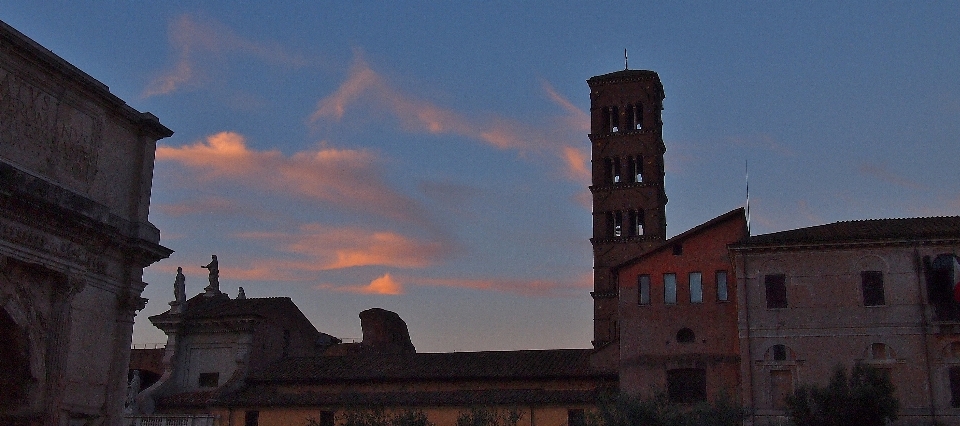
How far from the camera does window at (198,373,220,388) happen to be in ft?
144

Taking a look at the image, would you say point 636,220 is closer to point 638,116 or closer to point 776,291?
point 638,116

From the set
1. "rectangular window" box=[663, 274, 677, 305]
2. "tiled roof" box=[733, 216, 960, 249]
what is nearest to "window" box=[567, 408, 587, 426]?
"rectangular window" box=[663, 274, 677, 305]

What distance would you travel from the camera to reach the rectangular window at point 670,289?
36000mm

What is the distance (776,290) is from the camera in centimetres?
3306

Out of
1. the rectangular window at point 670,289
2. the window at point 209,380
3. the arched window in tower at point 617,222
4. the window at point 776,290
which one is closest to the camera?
the window at point 776,290

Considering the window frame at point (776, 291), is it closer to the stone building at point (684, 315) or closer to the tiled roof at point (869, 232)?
the tiled roof at point (869, 232)

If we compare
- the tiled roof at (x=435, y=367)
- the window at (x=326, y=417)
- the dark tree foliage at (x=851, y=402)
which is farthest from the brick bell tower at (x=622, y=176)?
the dark tree foliage at (x=851, y=402)

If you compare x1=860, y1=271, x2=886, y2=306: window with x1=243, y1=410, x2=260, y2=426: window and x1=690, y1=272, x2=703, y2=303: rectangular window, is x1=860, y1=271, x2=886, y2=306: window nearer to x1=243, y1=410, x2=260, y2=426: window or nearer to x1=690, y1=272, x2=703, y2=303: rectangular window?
x1=690, y1=272, x2=703, y2=303: rectangular window

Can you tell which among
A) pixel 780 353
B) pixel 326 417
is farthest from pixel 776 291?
pixel 326 417

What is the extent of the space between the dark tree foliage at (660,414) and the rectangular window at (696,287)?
957 cm

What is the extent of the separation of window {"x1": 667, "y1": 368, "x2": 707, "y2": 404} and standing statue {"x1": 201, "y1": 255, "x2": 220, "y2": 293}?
25841 mm

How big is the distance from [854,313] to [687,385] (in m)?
6.37

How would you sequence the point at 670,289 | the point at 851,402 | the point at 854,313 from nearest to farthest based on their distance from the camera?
the point at 851,402 → the point at 854,313 → the point at 670,289

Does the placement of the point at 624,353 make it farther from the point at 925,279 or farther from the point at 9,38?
the point at 9,38
